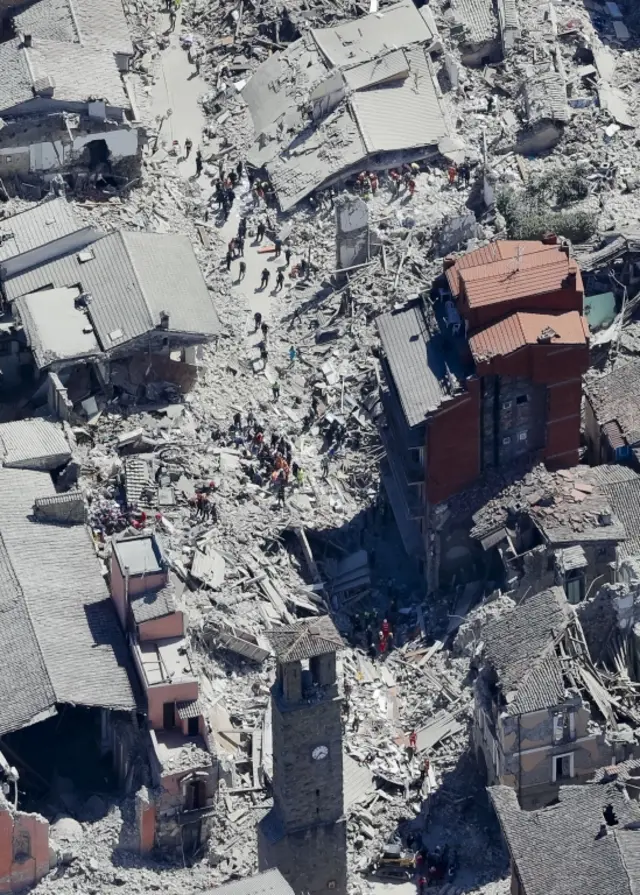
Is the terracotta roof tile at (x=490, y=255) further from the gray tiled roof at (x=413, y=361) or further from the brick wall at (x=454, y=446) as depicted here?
the brick wall at (x=454, y=446)

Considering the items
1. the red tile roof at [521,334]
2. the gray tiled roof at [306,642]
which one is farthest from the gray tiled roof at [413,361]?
the gray tiled roof at [306,642]

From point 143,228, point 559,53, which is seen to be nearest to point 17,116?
point 143,228

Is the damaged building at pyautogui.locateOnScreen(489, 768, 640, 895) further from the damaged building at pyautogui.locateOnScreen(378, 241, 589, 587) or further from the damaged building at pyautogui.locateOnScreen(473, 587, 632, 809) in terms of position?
the damaged building at pyautogui.locateOnScreen(378, 241, 589, 587)

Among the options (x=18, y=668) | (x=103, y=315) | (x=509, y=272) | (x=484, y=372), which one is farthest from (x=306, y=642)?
(x=103, y=315)

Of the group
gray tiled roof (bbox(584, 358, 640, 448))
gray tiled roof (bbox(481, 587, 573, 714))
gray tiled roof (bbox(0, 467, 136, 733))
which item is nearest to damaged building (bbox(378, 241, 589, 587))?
gray tiled roof (bbox(584, 358, 640, 448))

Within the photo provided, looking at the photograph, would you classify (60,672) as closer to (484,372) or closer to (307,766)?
(307,766)

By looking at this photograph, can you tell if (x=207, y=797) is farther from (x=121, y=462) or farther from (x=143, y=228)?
(x=143, y=228)
